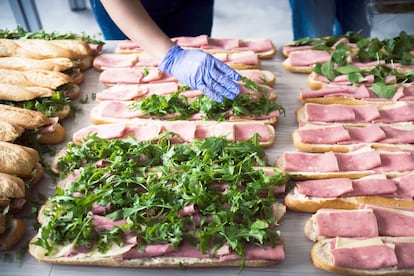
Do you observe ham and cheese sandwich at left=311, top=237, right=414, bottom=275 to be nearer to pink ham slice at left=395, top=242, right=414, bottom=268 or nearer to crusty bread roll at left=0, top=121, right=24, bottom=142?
pink ham slice at left=395, top=242, right=414, bottom=268

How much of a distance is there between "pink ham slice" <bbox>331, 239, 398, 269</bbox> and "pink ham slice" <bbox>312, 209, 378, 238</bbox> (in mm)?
97

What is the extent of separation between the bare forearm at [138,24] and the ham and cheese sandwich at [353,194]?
1.35 m

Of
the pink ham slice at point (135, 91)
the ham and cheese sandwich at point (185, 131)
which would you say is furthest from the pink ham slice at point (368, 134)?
the pink ham slice at point (135, 91)

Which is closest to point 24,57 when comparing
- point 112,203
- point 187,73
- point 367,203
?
point 187,73

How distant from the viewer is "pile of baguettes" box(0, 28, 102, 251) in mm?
2244

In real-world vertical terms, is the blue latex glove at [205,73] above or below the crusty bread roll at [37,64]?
below

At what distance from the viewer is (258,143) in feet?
8.39

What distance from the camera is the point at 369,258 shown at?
1.95 m

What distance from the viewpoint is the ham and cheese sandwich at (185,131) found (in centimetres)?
264

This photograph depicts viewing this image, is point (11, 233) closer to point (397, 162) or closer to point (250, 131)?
point (250, 131)

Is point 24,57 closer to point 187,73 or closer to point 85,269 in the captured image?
point 187,73

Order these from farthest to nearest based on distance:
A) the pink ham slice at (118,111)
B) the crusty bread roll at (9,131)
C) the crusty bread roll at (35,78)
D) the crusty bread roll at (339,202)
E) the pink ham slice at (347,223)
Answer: the crusty bread roll at (35,78) < the pink ham slice at (118,111) < the crusty bread roll at (9,131) < the crusty bread roll at (339,202) < the pink ham slice at (347,223)

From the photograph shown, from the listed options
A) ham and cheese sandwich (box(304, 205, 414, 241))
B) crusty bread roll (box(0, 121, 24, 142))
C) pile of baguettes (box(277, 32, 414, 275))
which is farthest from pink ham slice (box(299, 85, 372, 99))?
crusty bread roll (box(0, 121, 24, 142))

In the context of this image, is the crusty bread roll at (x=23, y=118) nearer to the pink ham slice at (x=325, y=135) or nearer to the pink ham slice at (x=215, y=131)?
the pink ham slice at (x=215, y=131)
